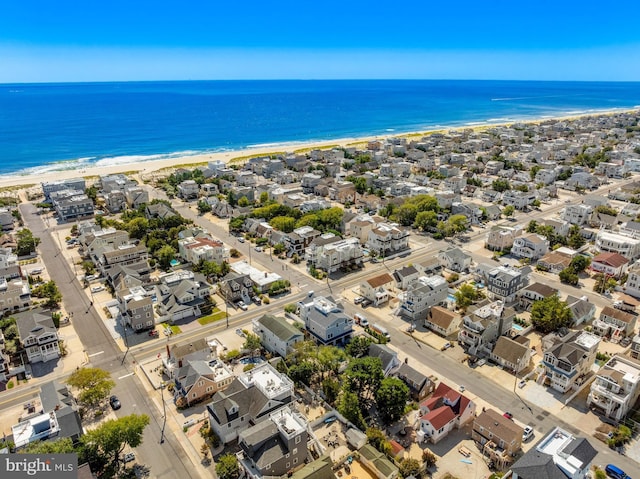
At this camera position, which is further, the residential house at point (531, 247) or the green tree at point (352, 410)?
the residential house at point (531, 247)

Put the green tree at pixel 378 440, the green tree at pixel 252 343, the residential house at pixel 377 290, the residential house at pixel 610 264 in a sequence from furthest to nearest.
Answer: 1. the residential house at pixel 610 264
2. the residential house at pixel 377 290
3. the green tree at pixel 252 343
4. the green tree at pixel 378 440

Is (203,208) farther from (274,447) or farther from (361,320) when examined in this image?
(274,447)

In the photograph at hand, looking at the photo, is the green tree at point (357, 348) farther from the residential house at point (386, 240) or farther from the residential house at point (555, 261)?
the residential house at point (555, 261)

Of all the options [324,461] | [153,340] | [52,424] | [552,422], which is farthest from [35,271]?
[552,422]

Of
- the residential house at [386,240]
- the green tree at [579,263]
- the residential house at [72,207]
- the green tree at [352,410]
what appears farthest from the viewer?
the residential house at [72,207]

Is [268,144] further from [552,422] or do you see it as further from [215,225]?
[552,422]

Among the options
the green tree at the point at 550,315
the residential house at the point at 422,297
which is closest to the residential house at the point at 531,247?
the green tree at the point at 550,315

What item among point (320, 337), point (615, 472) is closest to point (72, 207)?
point (320, 337)

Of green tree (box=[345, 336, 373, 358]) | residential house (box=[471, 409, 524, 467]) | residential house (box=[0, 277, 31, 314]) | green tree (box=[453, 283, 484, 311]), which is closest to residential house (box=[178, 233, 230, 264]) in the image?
residential house (box=[0, 277, 31, 314])
